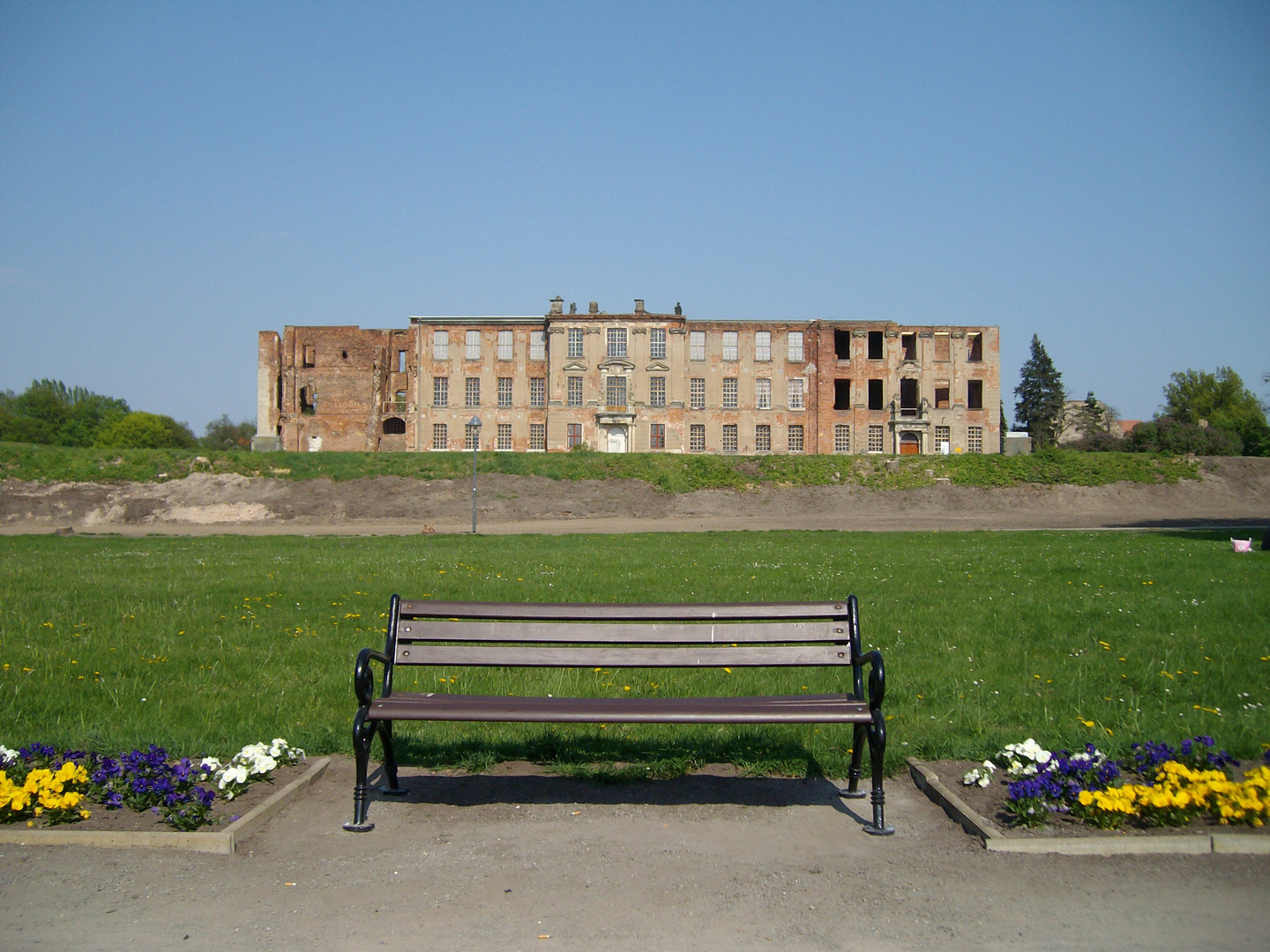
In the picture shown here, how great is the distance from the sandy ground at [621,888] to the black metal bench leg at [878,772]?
0.07 metres

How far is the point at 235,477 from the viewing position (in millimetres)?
46469

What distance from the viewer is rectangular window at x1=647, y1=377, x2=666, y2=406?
202 feet

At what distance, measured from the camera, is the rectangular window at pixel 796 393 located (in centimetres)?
6284

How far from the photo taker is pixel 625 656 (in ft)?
17.9

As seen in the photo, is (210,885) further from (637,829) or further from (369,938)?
(637,829)

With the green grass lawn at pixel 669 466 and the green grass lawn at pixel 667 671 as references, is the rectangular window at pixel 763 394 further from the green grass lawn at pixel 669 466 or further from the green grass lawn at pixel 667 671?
the green grass lawn at pixel 667 671

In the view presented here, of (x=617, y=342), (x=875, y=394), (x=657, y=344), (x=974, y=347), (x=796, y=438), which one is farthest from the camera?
(x=974, y=347)

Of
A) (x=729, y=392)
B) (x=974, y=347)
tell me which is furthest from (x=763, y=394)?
(x=974, y=347)

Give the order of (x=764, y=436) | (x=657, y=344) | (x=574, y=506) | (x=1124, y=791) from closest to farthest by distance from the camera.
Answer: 1. (x=1124, y=791)
2. (x=574, y=506)
3. (x=657, y=344)
4. (x=764, y=436)

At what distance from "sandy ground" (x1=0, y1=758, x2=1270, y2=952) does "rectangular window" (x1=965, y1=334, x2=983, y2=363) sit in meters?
64.0

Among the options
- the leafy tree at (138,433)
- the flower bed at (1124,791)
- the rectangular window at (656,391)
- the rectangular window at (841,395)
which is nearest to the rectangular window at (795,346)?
the rectangular window at (841,395)

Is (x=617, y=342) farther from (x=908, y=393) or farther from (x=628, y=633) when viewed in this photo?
(x=628, y=633)

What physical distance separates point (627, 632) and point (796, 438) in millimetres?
58704

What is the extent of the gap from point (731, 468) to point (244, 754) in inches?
1869
